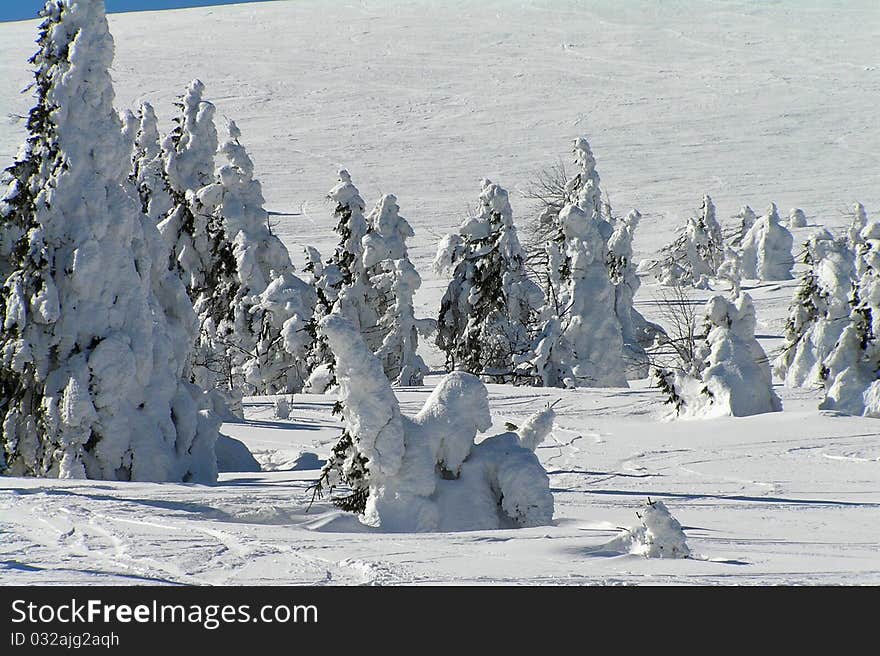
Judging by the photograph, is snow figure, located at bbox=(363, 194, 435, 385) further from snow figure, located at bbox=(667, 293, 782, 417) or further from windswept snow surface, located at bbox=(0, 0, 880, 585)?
snow figure, located at bbox=(667, 293, 782, 417)

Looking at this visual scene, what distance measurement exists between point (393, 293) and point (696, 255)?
70.2 feet

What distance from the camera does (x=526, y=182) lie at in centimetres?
6831

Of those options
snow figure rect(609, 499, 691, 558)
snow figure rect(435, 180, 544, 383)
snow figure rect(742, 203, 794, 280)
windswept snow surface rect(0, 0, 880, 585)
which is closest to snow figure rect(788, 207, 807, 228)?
windswept snow surface rect(0, 0, 880, 585)

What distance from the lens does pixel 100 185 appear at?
1367 cm

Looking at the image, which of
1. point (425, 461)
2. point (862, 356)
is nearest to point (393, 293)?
point (862, 356)

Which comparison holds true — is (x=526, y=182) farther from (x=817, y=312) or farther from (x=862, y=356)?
(x=862, y=356)

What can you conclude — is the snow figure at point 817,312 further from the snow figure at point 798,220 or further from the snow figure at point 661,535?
the snow figure at point 798,220

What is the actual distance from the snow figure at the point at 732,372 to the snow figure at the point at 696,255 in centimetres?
2683

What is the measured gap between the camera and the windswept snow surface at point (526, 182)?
8.02 m

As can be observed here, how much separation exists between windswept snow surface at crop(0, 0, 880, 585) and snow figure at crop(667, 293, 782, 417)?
719 mm

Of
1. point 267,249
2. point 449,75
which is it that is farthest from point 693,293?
point 449,75

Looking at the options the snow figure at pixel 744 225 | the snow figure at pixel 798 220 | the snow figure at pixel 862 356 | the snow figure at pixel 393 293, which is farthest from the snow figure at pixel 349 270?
the snow figure at pixel 798 220

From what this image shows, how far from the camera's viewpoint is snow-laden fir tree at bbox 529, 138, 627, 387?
2744 centimetres
